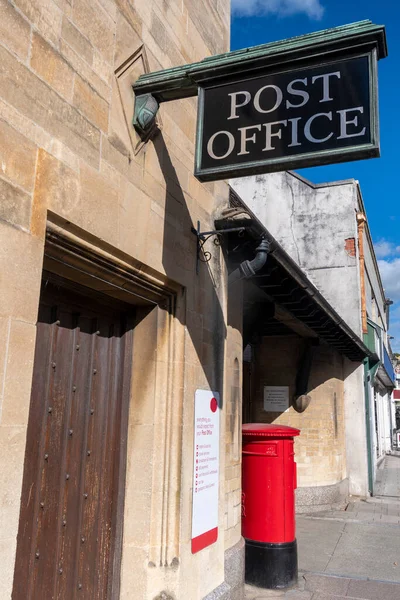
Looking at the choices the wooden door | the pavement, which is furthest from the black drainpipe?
the pavement

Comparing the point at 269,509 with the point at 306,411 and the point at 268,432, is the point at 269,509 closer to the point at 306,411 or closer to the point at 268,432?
the point at 268,432

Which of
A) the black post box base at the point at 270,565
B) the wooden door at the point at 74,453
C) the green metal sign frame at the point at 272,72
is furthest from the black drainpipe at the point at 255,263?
the black post box base at the point at 270,565

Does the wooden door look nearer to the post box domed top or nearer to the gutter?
the gutter

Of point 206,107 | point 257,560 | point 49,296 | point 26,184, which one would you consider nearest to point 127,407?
point 49,296

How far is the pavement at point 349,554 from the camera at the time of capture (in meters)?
5.47

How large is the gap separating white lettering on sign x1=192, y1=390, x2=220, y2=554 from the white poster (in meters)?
6.26

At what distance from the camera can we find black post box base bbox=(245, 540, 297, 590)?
555cm

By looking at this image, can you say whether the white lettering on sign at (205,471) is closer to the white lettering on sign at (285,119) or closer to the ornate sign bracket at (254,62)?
the white lettering on sign at (285,119)

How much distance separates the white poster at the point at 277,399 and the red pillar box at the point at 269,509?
474 cm

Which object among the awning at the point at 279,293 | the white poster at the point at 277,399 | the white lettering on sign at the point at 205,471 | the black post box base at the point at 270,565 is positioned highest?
the awning at the point at 279,293

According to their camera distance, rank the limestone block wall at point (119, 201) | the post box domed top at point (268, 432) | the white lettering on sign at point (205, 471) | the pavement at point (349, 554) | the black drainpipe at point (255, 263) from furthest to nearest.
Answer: the post box domed top at point (268, 432), the pavement at point (349, 554), the black drainpipe at point (255, 263), the white lettering on sign at point (205, 471), the limestone block wall at point (119, 201)

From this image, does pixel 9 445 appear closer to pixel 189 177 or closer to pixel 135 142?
pixel 135 142

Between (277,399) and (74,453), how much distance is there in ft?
25.2

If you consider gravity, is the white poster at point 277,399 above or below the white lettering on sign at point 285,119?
below
